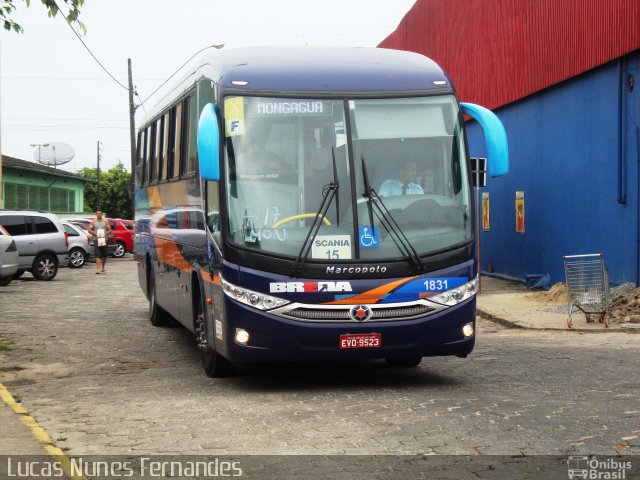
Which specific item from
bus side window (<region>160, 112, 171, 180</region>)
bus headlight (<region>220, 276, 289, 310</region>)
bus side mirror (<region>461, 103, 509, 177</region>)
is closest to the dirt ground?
bus side window (<region>160, 112, 171, 180</region>)

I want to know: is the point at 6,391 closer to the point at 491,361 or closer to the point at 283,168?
the point at 283,168

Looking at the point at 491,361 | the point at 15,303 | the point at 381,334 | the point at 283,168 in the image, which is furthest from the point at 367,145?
the point at 15,303

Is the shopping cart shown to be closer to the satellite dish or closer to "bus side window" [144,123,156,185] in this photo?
"bus side window" [144,123,156,185]

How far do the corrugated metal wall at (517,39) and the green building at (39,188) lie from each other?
22.3m

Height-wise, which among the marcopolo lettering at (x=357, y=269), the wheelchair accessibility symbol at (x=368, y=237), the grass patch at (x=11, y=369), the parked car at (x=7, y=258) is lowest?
the grass patch at (x=11, y=369)

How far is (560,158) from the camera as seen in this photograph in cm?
2314

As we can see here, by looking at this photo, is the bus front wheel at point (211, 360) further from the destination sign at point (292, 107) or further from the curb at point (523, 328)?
the curb at point (523, 328)

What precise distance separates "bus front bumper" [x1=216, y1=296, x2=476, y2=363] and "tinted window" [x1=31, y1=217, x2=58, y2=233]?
20.8 meters

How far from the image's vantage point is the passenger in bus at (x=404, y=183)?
10047mm

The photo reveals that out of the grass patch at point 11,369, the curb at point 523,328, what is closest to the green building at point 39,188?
the curb at point 523,328

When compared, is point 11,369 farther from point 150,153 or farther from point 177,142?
point 150,153

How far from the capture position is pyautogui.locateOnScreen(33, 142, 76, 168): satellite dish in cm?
6681

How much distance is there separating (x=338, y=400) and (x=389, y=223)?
5.34ft

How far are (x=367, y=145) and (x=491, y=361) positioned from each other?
10.8 ft
